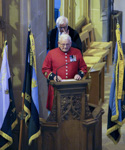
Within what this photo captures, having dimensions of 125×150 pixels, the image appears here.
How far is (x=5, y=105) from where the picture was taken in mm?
6371

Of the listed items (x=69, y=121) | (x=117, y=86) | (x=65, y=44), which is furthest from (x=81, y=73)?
(x=69, y=121)

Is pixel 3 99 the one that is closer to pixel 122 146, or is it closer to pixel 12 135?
pixel 12 135

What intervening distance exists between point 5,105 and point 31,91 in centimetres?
38

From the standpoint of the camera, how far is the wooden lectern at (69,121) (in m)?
6.28

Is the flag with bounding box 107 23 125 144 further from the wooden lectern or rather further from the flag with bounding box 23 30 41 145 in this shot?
the flag with bounding box 23 30 41 145

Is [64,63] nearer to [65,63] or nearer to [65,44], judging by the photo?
[65,63]

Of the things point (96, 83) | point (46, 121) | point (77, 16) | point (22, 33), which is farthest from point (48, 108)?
point (77, 16)

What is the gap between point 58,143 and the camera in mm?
6414

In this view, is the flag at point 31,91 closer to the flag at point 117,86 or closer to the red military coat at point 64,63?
the red military coat at point 64,63

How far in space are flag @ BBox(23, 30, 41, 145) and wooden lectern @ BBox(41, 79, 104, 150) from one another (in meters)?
0.15

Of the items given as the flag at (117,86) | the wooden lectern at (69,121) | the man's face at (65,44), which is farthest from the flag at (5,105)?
the flag at (117,86)

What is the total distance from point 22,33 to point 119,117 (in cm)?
180

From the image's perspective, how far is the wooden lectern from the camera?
247 inches

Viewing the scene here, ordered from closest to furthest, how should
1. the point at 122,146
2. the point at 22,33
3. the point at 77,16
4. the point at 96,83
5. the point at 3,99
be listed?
the point at 3,99 → the point at 22,33 → the point at 122,146 → the point at 96,83 → the point at 77,16
